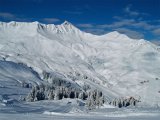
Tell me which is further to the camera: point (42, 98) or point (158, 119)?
point (42, 98)

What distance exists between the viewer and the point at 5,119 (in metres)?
55.9

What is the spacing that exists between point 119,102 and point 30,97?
44.4 m

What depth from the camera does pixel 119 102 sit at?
180 m

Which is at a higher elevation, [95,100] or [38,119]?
[95,100]

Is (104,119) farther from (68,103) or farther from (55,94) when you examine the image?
(55,94)

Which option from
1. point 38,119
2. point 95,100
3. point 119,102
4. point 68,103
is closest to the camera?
point 38,119

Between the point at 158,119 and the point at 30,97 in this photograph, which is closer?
the point at 158,119

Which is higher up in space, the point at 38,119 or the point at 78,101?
the point at 78,101

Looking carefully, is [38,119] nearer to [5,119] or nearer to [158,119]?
[5,119]

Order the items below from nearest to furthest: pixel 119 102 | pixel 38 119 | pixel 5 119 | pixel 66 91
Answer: pixel 5 119
pixel 38 119
pixel 119 102
pixel 66 91

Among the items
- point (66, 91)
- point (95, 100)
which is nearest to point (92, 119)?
point (95, 100)

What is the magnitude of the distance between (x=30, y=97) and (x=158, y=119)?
120 m

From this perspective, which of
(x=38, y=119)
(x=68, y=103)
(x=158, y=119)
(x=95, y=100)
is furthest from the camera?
(x=68, y=103)

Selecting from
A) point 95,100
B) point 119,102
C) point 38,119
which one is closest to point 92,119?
point 38,119
